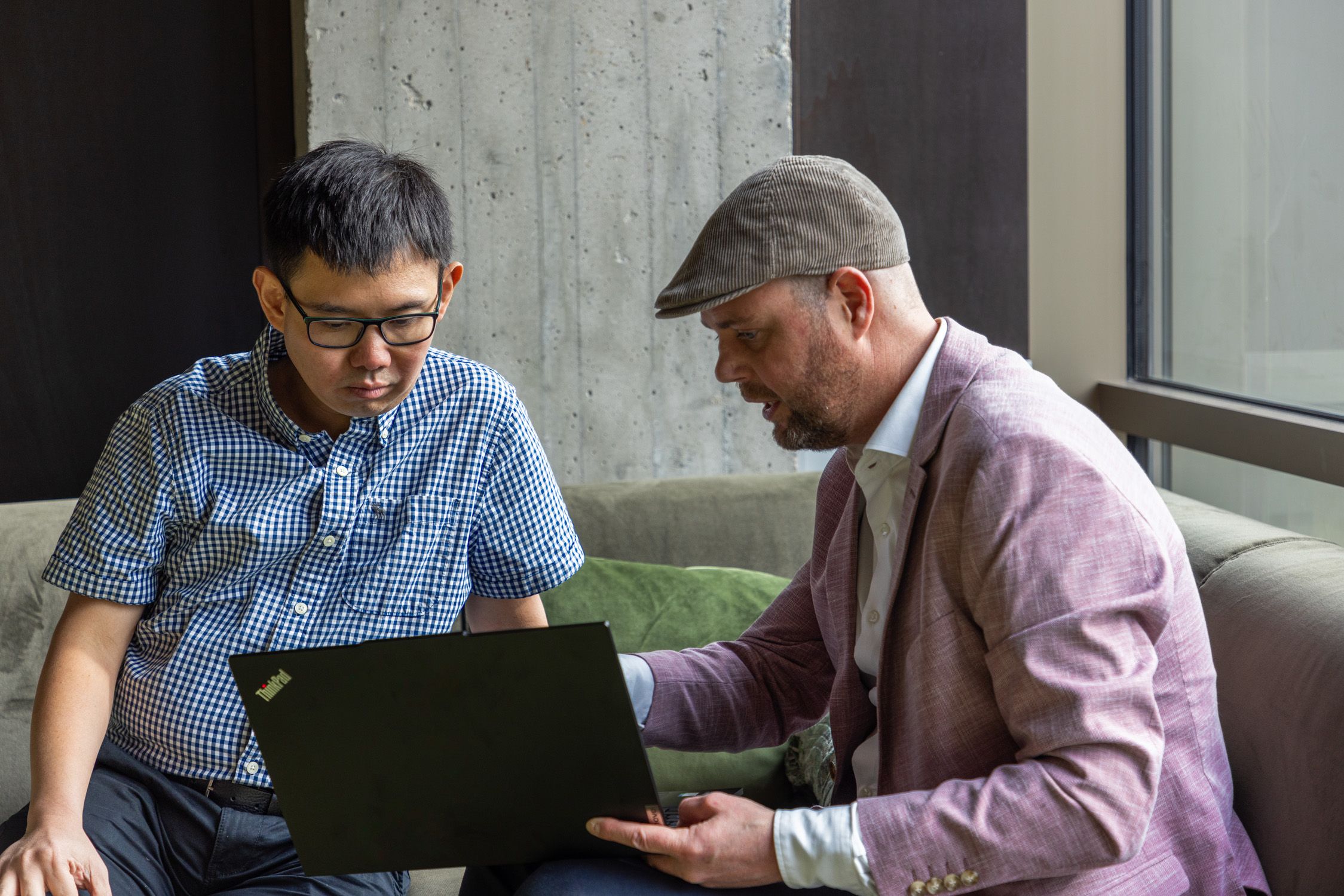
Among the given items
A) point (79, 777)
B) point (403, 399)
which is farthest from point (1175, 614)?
point (79, 777)

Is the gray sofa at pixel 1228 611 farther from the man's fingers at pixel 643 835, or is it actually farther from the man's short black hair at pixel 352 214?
the man's short black hair at pixel 352 214

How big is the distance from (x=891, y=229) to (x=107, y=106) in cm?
189

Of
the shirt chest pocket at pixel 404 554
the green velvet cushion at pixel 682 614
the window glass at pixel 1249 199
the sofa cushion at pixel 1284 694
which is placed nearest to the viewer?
the sofa cushion at pixel 1284 694

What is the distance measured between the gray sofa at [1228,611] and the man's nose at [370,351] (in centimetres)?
78

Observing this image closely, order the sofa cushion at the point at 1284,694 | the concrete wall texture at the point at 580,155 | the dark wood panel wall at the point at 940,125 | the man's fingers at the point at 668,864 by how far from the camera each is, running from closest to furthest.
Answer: the man's fingers at the point at 668,864, the sofa cushion at the point at 1284,694, the concrete wall texture at the point at 580,155, the dark wood panel wall at the point at 940,125

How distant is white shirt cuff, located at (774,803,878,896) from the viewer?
98 centimetres

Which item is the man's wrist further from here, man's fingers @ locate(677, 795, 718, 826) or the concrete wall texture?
the concrete wall texture

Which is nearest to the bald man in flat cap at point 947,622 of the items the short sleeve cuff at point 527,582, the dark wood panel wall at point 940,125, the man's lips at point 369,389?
the short sleeve cuff at point 527,582

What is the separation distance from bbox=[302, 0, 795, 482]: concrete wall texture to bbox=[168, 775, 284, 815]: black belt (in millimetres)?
1129

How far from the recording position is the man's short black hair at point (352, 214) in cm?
127

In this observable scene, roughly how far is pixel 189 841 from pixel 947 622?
886 mm

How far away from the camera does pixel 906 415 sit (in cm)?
113

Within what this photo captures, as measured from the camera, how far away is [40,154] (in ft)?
7.67

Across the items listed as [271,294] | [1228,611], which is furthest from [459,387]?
[1228,611]
